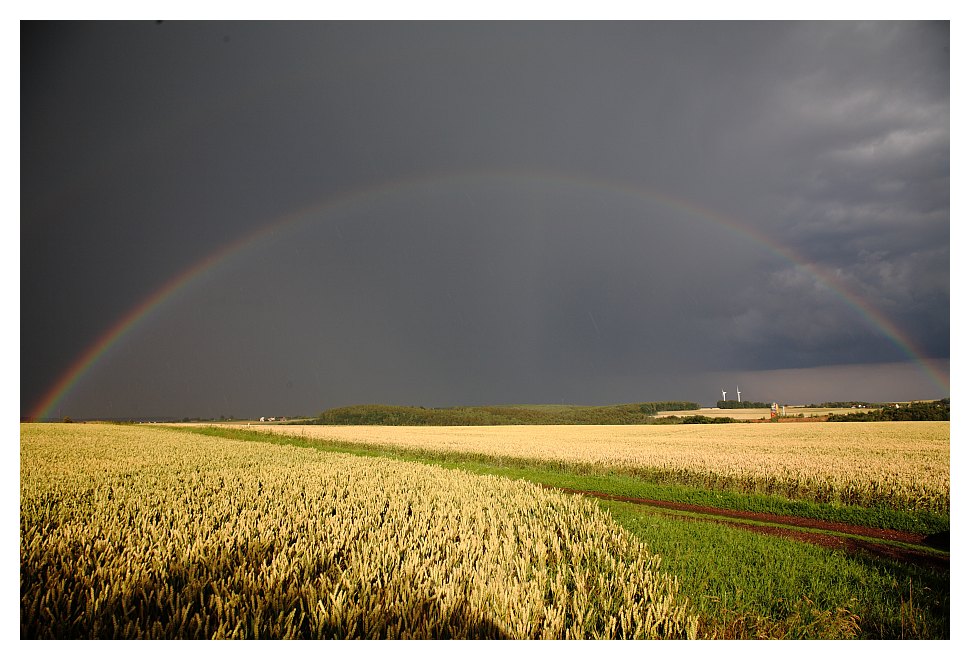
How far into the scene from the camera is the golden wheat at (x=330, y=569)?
416 cm

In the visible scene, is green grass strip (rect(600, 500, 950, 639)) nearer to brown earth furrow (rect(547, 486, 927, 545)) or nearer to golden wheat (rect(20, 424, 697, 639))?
golden wheat (rect(20, 424, 697, 639))

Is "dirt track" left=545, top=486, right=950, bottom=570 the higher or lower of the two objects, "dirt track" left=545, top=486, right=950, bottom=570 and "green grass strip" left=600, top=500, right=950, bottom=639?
the lower

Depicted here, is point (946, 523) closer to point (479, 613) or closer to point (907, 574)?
point (907, 574)

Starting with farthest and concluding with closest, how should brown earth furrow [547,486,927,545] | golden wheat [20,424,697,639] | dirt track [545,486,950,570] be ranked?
1. brown earth furrow [547,486,927,545]
2. dirt track [545,486,950,570]
3. golden wheat [20,424,697,639]

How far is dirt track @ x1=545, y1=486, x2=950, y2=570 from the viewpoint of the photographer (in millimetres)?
8664

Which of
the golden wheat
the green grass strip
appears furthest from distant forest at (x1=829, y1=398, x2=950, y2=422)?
the golden wheat

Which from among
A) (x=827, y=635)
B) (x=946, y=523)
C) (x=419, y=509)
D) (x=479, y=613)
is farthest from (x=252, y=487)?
(x=946, y=523)

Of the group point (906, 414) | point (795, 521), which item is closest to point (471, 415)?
point (906, 414)

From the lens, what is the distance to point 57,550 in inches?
221

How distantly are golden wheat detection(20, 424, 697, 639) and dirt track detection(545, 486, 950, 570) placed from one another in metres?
4.29

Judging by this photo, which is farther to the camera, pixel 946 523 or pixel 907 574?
pixel 946 523

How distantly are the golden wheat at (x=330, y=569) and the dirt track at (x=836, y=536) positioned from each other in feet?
14.1

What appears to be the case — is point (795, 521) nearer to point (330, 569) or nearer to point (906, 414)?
point (330, 569)
